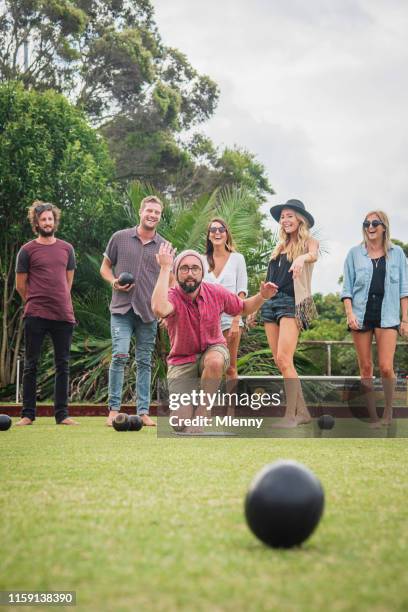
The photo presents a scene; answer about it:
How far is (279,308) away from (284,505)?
4.36m

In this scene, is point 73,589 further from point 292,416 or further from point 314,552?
point 292,416

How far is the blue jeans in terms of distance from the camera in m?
6.68

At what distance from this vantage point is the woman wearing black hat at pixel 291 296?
20.0ft

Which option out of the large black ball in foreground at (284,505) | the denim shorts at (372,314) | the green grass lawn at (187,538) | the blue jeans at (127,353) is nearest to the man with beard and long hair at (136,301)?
the blue jeans at (127,353)

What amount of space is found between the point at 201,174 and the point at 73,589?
88.3 ft

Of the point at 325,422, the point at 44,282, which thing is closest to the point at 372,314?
the point at 325,422

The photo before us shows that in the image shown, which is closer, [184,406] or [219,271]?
[184,406]

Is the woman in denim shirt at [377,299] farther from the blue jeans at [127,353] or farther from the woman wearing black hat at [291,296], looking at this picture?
the blue jeans at [127,353]

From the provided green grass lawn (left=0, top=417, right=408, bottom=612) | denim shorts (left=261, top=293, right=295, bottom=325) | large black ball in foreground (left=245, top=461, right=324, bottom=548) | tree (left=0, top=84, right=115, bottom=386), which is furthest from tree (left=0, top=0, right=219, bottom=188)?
large black ball in foreground (left=245, top=461, right=324, bottom=548)

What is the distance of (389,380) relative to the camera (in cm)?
628

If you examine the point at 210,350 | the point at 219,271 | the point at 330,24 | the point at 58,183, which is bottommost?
the point at 210,350

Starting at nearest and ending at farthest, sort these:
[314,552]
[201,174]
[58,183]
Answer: [314,552] < [58,183] < [201,174]

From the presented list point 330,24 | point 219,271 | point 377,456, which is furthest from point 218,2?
point 377,456

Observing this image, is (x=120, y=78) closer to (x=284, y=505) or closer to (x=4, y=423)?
(x=4, y=423)
